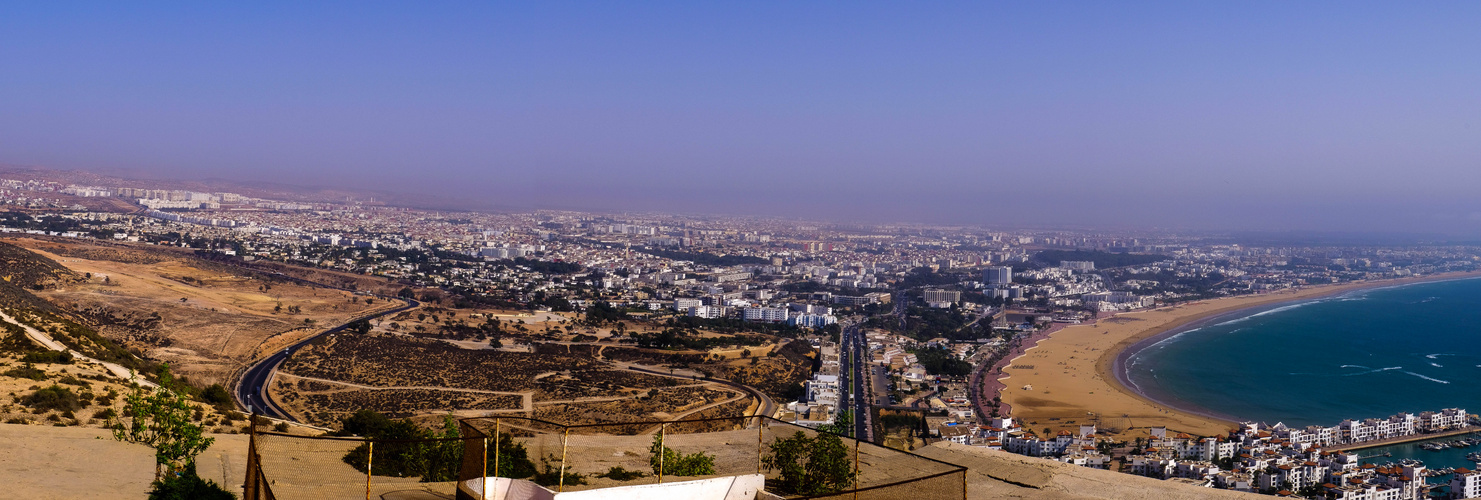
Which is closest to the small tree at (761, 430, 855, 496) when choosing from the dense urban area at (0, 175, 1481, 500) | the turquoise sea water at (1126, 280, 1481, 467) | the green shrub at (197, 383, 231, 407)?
the dense urban area at (0, 175, 1481, 500)

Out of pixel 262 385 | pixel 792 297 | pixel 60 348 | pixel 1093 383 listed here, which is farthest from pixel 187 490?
pixel 792 297

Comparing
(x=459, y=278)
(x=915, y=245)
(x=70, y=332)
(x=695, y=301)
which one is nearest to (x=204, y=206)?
(x=459, y=278)

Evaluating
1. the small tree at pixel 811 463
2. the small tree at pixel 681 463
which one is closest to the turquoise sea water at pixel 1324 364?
the small tree at pixel 811 463

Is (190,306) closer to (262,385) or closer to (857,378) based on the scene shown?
(262,385)

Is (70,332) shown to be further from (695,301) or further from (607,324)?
(695,301)

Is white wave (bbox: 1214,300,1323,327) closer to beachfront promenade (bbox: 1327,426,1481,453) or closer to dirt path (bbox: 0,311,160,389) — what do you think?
beachfront promenade (bbox: 1327,426,1481,453)

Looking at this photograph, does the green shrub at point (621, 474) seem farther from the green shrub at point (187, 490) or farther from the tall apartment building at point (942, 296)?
the tall apartment building at point (942, 296)
